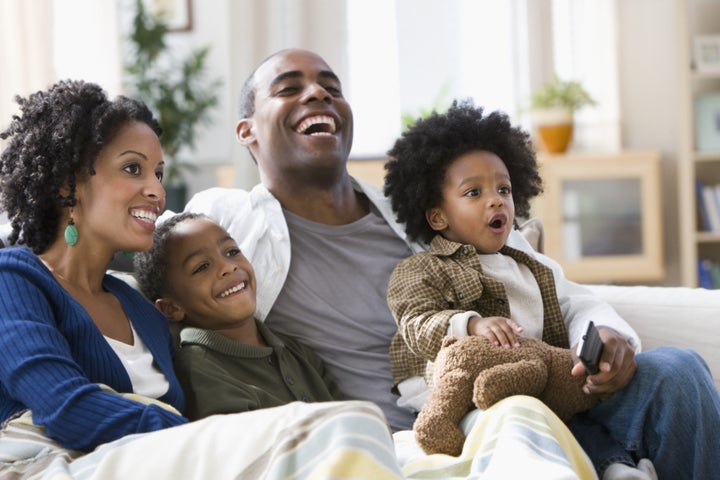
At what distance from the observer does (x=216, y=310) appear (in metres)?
1.85

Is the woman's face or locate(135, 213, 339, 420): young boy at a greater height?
the woman's face

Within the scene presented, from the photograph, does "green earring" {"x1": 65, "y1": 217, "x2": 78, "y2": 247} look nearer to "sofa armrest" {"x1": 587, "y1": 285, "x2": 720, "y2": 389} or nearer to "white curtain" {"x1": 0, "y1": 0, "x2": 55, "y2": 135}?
"sofa armrest" {"x1": 587, "y1": 285, "x2": 720, "y2": 389}

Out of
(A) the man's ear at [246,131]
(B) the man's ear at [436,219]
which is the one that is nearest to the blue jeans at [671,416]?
(B) the man's ear at [436,219]

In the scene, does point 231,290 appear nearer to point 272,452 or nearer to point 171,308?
point 171,308

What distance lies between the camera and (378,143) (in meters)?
5.17

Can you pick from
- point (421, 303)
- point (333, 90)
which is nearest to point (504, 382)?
point (421, 303)

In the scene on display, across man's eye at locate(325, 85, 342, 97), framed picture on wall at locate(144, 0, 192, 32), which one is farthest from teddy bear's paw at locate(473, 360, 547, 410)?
framed picture on wall at locate(144, 0, 192, 32)

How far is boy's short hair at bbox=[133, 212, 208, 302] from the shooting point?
188 cm

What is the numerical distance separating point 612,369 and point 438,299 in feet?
1.13

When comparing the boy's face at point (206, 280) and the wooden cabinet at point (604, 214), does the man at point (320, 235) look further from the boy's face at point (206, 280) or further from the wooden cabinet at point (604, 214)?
the wooden cabinet at point (604, 214)

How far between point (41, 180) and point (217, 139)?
3606mm

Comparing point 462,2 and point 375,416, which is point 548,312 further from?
point 462,2

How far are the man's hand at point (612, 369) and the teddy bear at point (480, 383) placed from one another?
0.03 m

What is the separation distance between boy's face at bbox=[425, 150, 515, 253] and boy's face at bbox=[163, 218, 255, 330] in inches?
16.4
